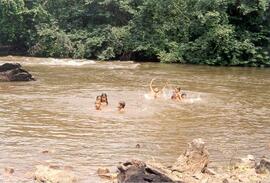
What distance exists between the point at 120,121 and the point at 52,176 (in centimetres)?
637

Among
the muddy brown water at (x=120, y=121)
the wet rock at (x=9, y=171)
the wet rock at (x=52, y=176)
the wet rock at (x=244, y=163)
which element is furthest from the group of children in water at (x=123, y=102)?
the wet rock at (x=52, y=176)

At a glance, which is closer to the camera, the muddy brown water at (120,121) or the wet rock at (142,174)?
the wet rock at (142,174)

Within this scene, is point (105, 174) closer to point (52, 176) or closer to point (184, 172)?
point (52, 176)

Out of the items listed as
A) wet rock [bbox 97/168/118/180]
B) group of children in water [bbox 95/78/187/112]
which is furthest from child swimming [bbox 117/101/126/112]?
wet rock [bbox 97/168/118/180]

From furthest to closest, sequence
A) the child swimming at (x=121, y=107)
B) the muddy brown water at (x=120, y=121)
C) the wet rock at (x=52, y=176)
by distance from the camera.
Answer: the child swimming at (x=121, y=107) → the muddy brown water at (x=120, y=121) → the wet rock at (x=52, y=176)

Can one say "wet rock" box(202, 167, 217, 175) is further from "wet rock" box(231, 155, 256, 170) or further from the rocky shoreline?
"wet rock" box(231, 155, 256, 170)

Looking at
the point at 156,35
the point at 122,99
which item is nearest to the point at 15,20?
the point at 156,35

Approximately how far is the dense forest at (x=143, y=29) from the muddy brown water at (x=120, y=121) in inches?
312

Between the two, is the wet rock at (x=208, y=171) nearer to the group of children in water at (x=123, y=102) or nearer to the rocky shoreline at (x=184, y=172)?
the rocky shoreline at (x=184, y=172)

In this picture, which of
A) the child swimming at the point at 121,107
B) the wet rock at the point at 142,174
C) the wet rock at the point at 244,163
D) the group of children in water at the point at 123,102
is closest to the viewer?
the wet rock at the point at 142,174

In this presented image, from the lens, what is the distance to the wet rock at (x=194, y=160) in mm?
9461

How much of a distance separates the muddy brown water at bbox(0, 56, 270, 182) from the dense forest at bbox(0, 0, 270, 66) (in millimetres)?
7924

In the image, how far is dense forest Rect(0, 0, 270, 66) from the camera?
34562 mm

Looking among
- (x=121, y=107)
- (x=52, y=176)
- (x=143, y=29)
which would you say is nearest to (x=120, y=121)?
(x=121, y=107)
